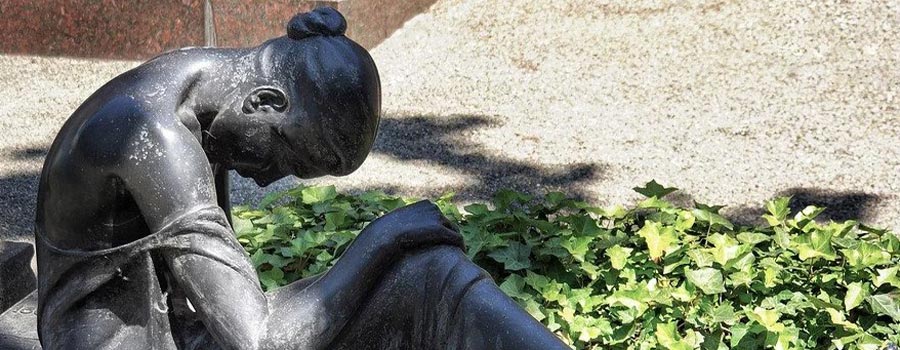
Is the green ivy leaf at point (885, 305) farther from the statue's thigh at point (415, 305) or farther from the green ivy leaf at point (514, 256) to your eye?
the statue's thigh at point (415, 305)

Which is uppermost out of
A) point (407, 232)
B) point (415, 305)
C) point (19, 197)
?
point (407, 232)

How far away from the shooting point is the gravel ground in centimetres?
533

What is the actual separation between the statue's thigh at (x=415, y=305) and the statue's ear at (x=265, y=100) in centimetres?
43

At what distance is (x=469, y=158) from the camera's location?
18.6 ft

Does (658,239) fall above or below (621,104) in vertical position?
above

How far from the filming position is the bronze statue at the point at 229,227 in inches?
88.7

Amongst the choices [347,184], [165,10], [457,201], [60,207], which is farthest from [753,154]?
[60,207]

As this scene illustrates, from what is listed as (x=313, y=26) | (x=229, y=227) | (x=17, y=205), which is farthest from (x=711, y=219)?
(x=17, y=205)

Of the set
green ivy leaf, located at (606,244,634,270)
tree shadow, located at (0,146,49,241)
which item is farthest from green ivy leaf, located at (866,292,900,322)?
tree shadow, located at (0,146,49,241)

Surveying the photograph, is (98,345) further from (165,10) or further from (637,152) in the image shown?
(165,10)

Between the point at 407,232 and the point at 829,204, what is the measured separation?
10.5ft

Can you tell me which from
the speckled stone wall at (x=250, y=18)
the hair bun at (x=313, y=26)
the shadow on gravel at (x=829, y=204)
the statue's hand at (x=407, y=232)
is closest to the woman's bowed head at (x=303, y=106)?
the hair bun at (x=313, y=26)

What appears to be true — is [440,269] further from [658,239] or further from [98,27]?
[98,27]

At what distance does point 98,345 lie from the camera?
2406 millimetres
